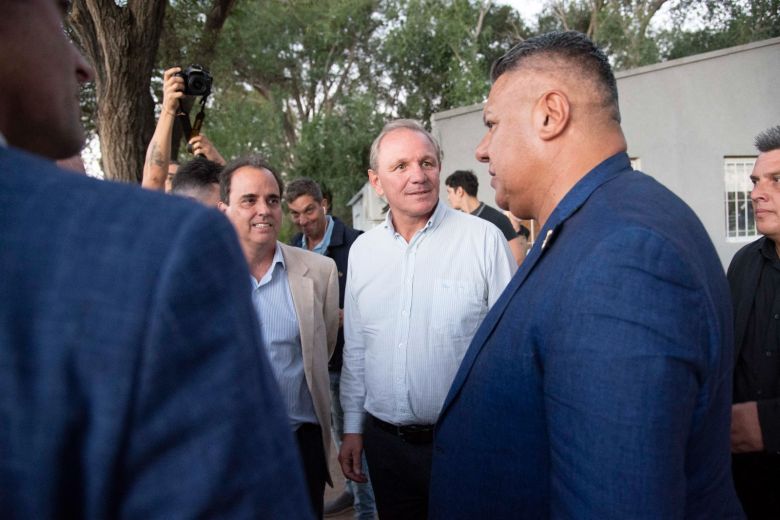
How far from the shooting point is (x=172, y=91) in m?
3.95

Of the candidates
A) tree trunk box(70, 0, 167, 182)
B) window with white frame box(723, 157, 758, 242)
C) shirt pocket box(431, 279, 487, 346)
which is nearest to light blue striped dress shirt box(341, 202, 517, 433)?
shirt pocket box(431, 279, 487, 346)

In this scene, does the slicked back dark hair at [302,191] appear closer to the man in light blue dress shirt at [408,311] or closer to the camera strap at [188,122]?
the camera strap at [188,122]

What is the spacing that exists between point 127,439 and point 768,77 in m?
16.8

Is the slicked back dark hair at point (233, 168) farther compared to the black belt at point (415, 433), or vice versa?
the slicked back dark hair at point (233, 168)

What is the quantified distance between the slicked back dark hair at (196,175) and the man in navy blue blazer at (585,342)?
220 cm

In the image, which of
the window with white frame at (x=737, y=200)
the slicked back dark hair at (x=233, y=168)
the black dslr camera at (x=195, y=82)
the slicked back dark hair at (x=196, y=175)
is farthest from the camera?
the window with white frame at (x=737, y=200)

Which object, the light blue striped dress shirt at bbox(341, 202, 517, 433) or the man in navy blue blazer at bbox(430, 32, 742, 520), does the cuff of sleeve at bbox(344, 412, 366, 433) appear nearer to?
the light blue striped dress shirt at bbox(341, 202, 517, 433)

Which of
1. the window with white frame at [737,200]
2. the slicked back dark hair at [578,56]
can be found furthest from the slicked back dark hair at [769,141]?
the window with white frame at [737,200]

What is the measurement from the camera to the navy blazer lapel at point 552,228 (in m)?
1.49

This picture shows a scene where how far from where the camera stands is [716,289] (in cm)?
139

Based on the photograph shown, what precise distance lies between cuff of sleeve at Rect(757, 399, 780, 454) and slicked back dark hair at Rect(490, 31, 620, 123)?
1.19 metres

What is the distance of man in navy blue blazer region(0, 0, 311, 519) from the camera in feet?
1.88

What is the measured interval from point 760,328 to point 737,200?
13058 millimetres

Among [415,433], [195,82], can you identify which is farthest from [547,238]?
[195,82]
